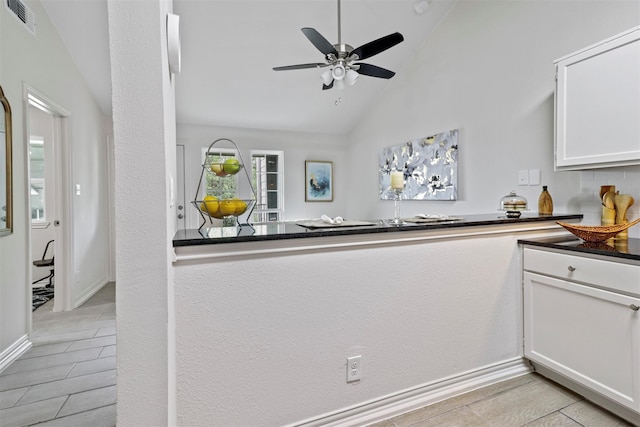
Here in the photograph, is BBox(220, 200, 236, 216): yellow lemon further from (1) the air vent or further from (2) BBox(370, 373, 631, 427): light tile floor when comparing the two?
(1) the air vent

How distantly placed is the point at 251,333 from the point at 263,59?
3.48 m

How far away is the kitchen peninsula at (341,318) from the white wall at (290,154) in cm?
395

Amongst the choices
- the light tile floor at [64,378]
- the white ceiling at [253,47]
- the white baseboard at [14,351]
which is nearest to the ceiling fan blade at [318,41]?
the white ceiling at [253,47]

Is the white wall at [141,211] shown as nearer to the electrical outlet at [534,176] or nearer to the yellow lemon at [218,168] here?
the yellow lemon at [218,168]

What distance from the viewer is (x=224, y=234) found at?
4.25 ft

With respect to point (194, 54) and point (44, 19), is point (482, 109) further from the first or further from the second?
point (44, 19)

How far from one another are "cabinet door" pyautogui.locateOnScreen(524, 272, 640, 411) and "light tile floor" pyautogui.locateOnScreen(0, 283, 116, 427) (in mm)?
2364

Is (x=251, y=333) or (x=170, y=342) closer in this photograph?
(x=170, y=342)

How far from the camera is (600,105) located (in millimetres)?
1891

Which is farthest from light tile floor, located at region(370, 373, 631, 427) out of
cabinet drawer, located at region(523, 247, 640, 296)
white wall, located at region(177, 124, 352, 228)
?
white wall, located at region(177, 124, 352, 228)

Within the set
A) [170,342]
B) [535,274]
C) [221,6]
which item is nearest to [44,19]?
[221,6]

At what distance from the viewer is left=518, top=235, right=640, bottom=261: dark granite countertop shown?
60.2 inches

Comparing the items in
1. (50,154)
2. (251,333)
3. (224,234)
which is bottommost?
(251,333)

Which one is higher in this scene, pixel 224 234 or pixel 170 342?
pixel 224 234
